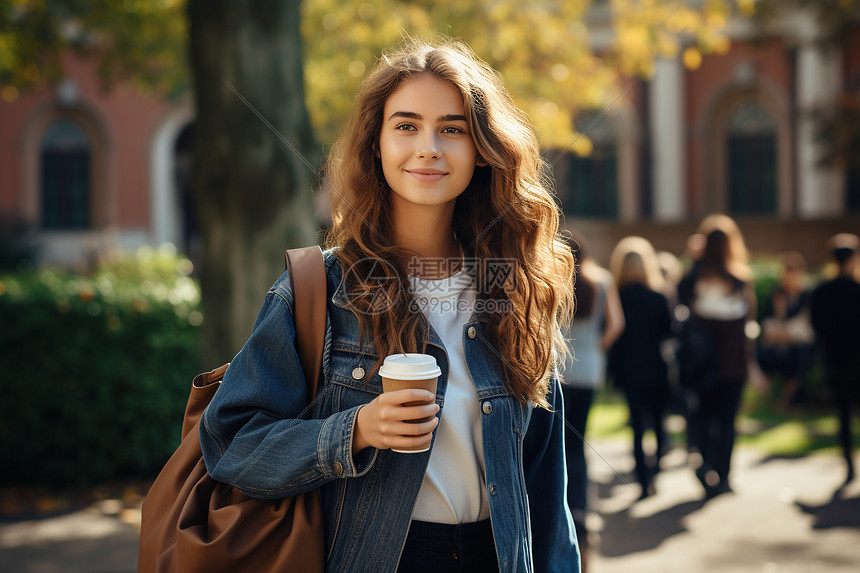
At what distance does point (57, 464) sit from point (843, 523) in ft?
18.9

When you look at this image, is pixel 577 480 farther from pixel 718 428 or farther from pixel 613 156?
pixel 613 156

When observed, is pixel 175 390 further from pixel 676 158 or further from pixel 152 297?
pixel 676 158

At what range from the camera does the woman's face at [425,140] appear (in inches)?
75.6

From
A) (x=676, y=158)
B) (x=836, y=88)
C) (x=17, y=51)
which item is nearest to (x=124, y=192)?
(x=17, y=51)

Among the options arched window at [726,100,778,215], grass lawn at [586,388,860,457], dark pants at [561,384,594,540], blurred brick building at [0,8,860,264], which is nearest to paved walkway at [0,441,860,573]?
dark pants at [561,384,594,540]

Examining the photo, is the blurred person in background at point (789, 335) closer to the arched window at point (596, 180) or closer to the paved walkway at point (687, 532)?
the paved walkway at point (687, 532)

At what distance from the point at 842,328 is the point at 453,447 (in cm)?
570

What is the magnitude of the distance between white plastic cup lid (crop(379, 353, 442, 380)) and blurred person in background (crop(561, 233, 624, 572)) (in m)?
3.29

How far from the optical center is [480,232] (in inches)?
84.3

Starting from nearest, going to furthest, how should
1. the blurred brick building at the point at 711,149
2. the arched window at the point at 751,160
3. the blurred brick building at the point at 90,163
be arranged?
the blurred brick building at the point at 711,149, the arched window at the point at 751,160, the blurred brick building at the point at 90,163

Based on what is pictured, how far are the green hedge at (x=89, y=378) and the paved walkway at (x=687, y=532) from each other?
548mm

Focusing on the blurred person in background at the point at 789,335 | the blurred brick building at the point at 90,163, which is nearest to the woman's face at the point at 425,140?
the blurred person in background at the point at 789,335

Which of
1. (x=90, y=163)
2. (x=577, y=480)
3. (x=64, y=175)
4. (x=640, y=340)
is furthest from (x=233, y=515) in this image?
(x=64, y=175)

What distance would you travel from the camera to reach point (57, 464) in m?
6.54
